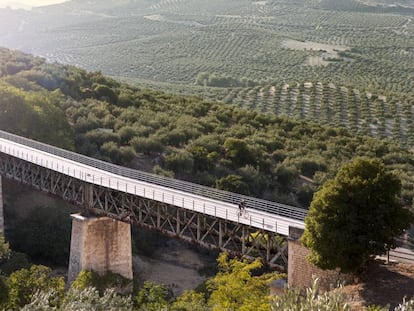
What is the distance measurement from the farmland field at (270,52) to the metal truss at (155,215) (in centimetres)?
3542

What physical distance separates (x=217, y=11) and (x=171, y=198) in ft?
501

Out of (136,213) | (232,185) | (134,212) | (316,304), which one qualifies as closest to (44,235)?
(136,213)

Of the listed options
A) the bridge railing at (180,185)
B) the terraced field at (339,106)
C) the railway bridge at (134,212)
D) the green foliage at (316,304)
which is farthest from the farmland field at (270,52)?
the green foliage at (316,304)

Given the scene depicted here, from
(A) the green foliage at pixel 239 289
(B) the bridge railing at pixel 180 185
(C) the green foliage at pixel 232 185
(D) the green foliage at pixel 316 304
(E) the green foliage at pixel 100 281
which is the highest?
(D) the green foliage at pixel 316 304

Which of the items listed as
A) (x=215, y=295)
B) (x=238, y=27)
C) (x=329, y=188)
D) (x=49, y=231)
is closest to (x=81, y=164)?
(x=49, y=231)

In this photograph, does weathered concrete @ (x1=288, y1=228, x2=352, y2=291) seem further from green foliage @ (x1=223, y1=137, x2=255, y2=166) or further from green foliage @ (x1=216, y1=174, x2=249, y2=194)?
green foliage @ (x1=223, y1=137, x2=255, y2=166)

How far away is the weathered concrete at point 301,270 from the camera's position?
24.2m

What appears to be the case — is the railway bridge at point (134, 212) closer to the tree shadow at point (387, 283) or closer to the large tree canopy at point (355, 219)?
the large tree canopy at point (355, 219)

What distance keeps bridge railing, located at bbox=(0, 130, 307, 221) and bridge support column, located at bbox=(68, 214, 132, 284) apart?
2.91 metres

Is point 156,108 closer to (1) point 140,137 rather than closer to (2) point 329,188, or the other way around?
(1) point 140,137

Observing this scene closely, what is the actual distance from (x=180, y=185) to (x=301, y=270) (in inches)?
463

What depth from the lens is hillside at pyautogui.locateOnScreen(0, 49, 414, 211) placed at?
50.0 meters

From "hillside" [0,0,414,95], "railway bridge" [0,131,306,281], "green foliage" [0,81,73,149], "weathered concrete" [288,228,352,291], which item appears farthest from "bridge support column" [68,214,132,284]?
"hillside" [0,0,414,95]

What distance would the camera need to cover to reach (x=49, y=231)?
4178 cm
